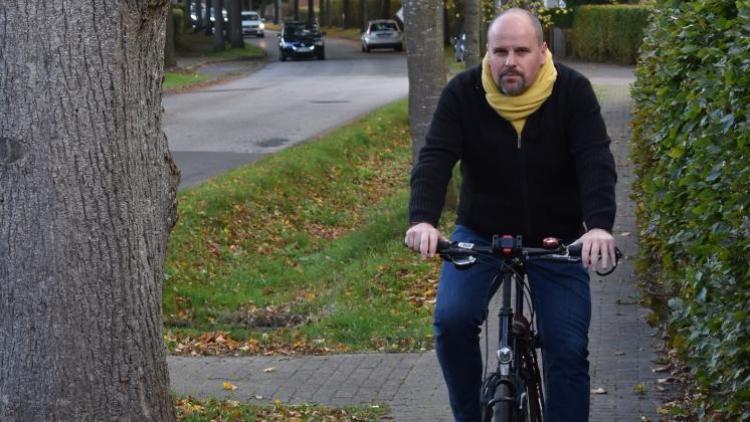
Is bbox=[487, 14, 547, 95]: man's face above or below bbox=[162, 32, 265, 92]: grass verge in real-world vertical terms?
above

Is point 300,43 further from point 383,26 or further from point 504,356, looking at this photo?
point 504,356

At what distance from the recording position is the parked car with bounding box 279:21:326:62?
5644 centimetres

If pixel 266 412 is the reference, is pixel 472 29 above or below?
above

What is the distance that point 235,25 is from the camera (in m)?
65.8

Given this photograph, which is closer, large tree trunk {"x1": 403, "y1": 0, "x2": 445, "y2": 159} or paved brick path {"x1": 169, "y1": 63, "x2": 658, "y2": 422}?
paved brick path {"x1": 169, "y1": 63, "x2": 658, "y2": 422}

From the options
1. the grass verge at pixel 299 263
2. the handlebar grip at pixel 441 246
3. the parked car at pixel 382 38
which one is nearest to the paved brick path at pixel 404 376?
the grass verge at pixel 299 263

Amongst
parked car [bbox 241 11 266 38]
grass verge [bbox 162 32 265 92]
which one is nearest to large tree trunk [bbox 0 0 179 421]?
grass verge [bbox 162 32 265 92]

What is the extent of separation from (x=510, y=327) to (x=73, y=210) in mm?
1618

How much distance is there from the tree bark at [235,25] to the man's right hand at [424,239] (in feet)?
203

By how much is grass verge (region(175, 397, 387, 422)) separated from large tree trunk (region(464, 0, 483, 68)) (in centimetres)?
1036

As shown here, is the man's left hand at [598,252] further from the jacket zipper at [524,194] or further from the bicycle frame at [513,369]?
the jacket zipper at [524,194]

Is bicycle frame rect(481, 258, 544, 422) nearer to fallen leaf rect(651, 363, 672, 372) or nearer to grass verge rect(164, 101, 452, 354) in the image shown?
fallen leaf rect(651, 363, 672, 372)

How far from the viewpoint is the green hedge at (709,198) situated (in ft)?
14.9

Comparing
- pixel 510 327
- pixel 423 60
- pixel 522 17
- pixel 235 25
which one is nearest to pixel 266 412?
pixel 510 327
